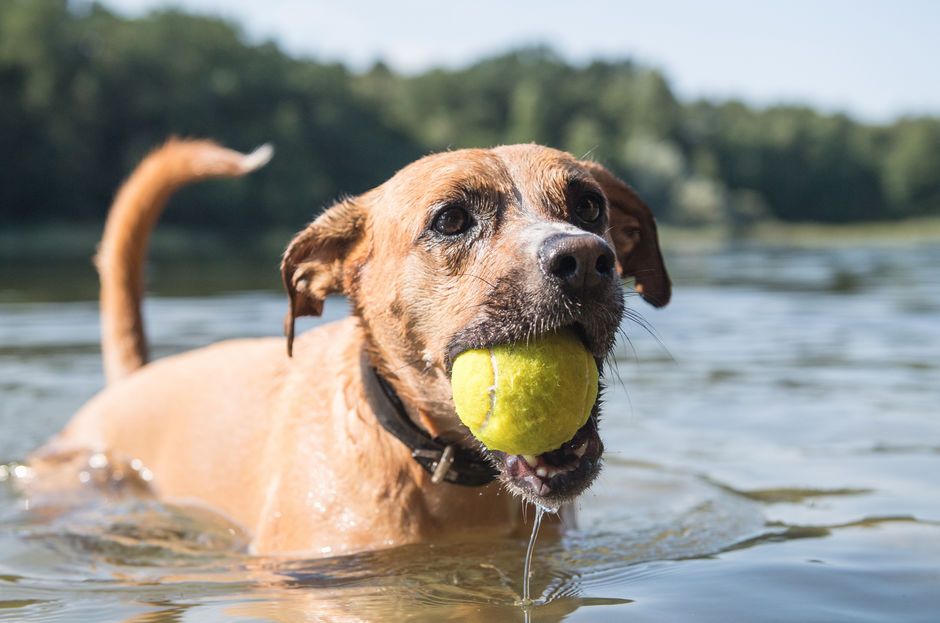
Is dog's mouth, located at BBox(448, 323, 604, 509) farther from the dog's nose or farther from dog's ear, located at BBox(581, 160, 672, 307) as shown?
dog's ear, located at BBox(581, 160, 672, 307)

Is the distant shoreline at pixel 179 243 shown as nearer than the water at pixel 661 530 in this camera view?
No

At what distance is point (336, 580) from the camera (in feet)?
13.7

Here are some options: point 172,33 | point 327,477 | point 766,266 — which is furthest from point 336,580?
point 172,33

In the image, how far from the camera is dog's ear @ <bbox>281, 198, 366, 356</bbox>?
4.62 m

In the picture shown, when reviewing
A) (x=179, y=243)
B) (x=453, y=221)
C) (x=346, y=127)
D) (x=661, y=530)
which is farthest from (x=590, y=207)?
(x=346, y=127)

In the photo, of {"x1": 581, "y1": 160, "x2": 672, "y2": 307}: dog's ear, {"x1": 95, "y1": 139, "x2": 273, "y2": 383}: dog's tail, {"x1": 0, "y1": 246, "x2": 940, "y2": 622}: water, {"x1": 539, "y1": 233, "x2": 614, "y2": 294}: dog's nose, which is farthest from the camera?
{"x1": 95, "y1": 139, "x2": 273, "y2": 383}: dog's tail

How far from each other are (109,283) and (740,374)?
540 centimetres

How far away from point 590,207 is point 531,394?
1.13 meters

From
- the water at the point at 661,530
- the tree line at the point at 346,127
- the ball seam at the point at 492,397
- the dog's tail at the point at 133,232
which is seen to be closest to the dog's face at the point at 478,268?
the ball seam at the point at 492,397

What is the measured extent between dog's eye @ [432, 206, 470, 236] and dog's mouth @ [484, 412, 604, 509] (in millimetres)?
918

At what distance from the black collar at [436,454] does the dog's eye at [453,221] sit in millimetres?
739

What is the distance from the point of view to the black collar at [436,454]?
4238 mm

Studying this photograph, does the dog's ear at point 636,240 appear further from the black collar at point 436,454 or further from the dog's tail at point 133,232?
the dog's tail at point 133,232

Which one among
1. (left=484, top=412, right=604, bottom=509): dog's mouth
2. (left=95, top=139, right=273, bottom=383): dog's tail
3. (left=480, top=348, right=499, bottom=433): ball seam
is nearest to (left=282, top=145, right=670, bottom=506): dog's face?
(left=484, top=412, right=604, bottom=509): dog's mouth
